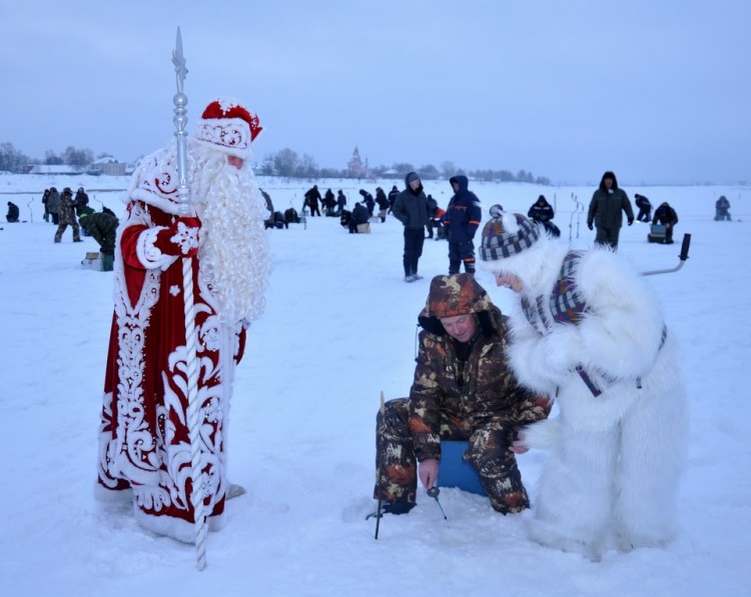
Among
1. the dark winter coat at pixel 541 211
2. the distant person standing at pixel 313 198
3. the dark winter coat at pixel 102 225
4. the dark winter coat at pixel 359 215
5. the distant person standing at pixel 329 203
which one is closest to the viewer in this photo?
the dark winter coat at pixel 102 225

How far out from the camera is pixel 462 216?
9.52 metres

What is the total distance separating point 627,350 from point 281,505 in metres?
1.86

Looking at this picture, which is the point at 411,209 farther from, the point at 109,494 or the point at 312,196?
the point at 312,196

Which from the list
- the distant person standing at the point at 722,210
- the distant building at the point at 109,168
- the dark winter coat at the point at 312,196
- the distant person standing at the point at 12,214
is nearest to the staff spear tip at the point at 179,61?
the dark winter coat at the point at 312,196

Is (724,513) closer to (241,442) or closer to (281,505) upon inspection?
(281,505)

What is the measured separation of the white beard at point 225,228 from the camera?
2.81m

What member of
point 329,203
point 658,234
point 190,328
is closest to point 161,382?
point 190,328

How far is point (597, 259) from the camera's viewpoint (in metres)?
2.46

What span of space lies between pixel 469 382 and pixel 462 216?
6785 mm

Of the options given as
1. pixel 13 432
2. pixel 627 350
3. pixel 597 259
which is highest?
pixel 597 259

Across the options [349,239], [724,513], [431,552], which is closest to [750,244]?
[349,239]

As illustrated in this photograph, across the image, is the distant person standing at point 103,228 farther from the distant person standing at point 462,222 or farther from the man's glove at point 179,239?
the man's glove at point 179,239

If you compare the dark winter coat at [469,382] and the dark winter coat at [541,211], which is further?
the dark winter coat at [541,211]

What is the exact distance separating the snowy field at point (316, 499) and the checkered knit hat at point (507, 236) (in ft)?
1.11
